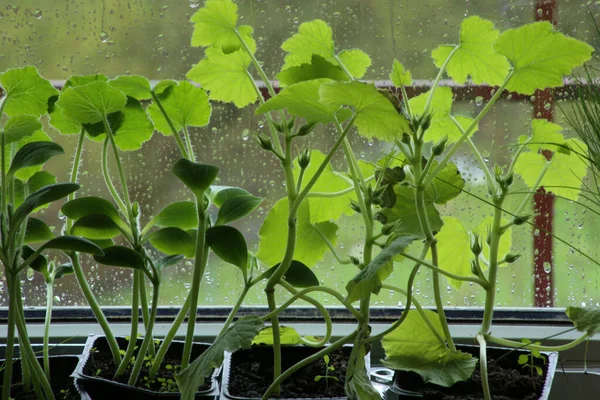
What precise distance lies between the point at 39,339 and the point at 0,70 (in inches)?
15.9

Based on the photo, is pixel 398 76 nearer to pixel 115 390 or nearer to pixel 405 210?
pixel 405 210

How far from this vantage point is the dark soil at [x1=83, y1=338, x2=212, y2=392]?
0.69 m

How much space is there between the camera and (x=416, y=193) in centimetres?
63

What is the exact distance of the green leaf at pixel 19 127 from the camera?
2.20ft

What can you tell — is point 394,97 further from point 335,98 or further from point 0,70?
point 0,70

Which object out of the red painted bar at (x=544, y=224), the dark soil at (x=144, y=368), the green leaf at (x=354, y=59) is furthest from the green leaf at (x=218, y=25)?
the red painted bar at (x=544, y=224)

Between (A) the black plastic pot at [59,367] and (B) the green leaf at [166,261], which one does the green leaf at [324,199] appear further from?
(A) the black plastic pot at [59,367]

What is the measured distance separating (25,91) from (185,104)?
18 cm

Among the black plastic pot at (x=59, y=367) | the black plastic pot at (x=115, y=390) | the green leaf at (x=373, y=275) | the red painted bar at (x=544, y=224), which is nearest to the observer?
the green leaf at (x=373, y=275)

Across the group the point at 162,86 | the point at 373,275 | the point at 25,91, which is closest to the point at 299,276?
the point at 373,275

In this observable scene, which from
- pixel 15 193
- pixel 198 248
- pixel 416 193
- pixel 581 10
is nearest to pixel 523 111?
pixel 581 10

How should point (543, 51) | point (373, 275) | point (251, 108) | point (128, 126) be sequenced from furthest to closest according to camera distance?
A: point (251, 108)
point (128, 126)
point (543, 51)
point (373, 275)

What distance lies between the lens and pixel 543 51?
65cm

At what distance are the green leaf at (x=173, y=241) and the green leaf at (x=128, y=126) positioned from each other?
13 cm
